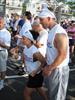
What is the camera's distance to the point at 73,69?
11.8 m

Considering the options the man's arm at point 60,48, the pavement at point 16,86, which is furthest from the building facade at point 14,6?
the man's arm at point 60,48

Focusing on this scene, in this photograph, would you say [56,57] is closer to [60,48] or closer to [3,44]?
[60,48]

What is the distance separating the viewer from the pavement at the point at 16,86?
8086 mm

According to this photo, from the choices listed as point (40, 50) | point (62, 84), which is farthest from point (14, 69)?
point (62, 84)

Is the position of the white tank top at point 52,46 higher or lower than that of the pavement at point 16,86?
higher

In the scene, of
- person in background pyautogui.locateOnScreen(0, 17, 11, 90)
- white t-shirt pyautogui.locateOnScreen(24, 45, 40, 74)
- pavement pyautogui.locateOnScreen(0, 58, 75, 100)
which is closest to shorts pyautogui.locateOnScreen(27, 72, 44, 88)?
white t-shirt pyautogui.locateOnScreen(24, 45, 40, 74)

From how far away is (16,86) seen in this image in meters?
9.09

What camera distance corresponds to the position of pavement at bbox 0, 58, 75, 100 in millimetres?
8086

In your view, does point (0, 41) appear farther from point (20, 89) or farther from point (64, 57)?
point (64, 57)

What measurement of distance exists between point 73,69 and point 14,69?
1832mm

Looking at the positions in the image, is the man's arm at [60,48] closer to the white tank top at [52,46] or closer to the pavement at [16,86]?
the white tank top at [52,46]

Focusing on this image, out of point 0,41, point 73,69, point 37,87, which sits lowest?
point 73,69

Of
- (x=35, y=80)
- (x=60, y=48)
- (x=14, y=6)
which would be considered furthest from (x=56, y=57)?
(x=14, y=6)

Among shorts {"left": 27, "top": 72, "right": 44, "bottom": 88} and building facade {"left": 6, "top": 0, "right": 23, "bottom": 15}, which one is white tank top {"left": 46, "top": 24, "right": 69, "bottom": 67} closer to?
shorts {"left": 27, "top": 72, "right": 44, "bottom": 88}
